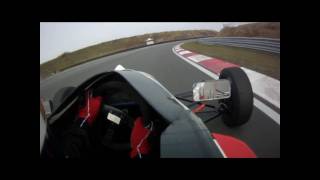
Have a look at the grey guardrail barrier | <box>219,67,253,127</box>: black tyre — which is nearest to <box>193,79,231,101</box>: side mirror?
<box>219,67,253,127</box>: black tyre

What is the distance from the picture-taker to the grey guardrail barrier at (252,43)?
4.57 meters

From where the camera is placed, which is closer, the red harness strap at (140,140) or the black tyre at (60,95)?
the red harness strap at (140,140)

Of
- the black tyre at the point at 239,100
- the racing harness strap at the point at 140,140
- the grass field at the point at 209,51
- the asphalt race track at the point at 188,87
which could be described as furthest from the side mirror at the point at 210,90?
the racing harness strap at the point at 140,140

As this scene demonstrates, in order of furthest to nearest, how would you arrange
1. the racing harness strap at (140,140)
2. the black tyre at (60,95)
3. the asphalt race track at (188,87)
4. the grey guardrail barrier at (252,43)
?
the grey guardrail barrier at (252,43), the black tyre at (60,95), the asphalt race track at (188,87), the racing harness strap at (140,140)

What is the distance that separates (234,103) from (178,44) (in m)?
6.52

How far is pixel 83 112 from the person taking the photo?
5.80 feet

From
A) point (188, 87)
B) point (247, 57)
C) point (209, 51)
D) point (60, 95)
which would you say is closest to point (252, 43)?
point (247, 57)

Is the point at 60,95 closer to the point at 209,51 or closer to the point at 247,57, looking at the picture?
the point at 247,57

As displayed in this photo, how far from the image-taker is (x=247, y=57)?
5539 millimetres

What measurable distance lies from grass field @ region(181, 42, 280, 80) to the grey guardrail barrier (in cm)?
10

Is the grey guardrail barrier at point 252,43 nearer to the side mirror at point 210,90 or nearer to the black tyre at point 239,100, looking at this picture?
the black tyre at point 239,100

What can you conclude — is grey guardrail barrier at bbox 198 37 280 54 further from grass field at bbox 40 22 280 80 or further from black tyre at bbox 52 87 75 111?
black tyre at bbox 52 87 75 111

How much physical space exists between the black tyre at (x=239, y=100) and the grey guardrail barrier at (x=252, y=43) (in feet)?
5.80

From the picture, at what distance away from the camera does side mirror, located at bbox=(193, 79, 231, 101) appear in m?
2.47
